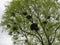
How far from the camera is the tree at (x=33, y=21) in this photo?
31422mm

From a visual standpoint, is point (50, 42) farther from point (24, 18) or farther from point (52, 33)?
point (24, 18)

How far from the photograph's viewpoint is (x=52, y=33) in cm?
3152

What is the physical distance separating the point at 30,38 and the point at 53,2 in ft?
15.1

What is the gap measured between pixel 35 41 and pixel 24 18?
2682 mm

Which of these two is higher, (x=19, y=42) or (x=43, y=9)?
(x=43, y=9)

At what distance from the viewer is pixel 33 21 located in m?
31.5

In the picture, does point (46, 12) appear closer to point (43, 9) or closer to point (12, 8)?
point (43, 9)

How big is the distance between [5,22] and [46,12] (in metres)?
4.48

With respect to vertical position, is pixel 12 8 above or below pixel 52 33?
above

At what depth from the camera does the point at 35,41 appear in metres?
31.3

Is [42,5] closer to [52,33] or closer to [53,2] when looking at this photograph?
[53,2]

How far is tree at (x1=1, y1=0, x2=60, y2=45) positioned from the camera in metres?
31.4

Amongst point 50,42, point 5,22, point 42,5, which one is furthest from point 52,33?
point 5,22

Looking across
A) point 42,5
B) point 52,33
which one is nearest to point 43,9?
point 42,5
